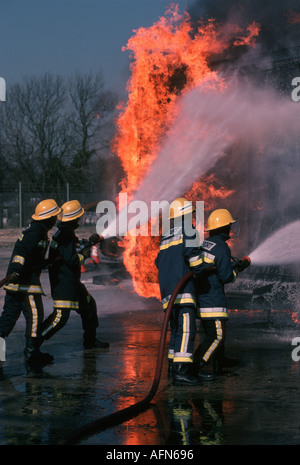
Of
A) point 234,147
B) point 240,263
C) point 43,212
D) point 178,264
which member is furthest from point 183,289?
point 234,147

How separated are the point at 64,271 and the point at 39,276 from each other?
0.88 feet

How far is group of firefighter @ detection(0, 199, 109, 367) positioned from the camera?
22.0 feet

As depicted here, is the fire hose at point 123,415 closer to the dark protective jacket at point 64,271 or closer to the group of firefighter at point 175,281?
the group of firefighter at point 175,281

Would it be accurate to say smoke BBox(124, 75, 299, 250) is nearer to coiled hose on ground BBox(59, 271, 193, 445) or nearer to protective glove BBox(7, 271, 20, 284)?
protective glove BBox(7, 271, 20, 284)

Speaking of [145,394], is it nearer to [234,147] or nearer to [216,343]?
[216,343]

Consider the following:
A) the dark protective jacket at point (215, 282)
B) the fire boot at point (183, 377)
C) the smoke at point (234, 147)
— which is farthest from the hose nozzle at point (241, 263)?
the smoke at point (234, 147)

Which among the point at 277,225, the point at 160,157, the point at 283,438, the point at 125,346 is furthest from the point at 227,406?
the point at 160,157

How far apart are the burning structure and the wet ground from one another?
3241mm

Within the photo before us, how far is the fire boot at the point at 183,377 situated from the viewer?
5.90 meters

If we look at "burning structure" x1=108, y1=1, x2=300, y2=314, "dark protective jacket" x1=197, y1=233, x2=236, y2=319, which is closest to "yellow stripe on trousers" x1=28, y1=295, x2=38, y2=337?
"dark protective jacket" x1=197, y1=233, x2=236, y2=319

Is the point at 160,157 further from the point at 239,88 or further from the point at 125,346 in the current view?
the point at 125,346

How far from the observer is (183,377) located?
19.4 ft

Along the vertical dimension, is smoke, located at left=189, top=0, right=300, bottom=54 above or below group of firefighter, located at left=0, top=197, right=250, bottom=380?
above

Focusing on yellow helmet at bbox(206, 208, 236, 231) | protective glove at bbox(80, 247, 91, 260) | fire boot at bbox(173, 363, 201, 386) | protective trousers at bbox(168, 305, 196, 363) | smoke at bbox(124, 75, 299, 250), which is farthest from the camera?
smoke at bbox(124, 75, 299, 250)
